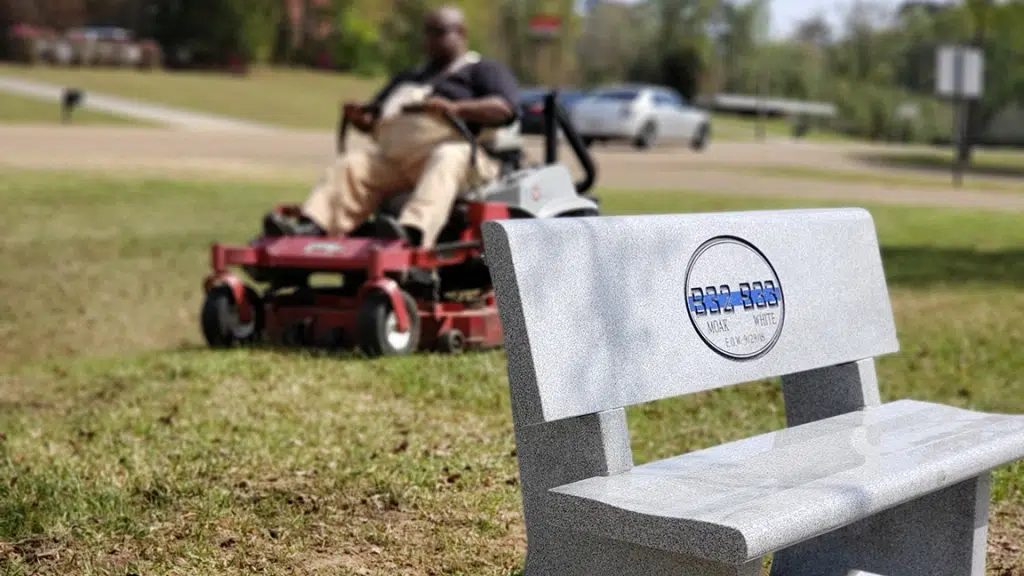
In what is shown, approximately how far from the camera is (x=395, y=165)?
334 inches

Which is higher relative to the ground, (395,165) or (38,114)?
(395,165)

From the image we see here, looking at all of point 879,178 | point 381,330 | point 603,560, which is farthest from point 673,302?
point 879,178

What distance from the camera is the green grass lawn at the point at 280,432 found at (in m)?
4.38

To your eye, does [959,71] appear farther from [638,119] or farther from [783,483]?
[783,483]

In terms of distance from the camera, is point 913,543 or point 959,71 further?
point 959,71

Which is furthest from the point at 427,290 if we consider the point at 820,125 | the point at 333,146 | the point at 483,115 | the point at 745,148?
the point at 820,125

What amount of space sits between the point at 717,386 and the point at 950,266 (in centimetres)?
949

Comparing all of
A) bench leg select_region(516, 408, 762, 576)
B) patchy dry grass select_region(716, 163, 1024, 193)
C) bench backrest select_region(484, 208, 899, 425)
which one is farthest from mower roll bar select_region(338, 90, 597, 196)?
patchy dry grass select_region(716, 163, 1024, 193)

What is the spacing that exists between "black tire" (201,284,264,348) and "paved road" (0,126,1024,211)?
13030mm

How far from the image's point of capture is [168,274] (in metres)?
12.1

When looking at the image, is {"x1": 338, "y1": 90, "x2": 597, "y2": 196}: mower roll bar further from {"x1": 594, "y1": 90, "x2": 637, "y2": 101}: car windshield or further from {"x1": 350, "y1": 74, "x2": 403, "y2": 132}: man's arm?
{"x1": 594, "y1": 90, "x2": 637, "y2": 101}: car windshield

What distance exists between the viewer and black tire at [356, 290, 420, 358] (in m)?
7.66

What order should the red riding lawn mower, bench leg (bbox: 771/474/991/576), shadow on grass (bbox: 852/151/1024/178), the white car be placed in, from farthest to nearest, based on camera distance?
the white car
shadow on grass (bbox: 852/151/1024/178)
the red riding lawn mower
bench leg (bbox: 771/474/991/576)

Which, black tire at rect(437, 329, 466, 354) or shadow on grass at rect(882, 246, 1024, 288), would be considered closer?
black tire at rect(437, 329, 466, 354)
